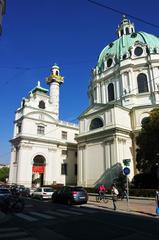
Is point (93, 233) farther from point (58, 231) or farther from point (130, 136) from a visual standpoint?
point (130, 136)

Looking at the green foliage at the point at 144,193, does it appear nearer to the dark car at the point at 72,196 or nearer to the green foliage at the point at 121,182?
the green foliage at the point at 121,182

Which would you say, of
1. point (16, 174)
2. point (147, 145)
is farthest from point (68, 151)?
point (147, 145)

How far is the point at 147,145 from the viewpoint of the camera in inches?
1081

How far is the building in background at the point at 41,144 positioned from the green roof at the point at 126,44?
15.4 meters

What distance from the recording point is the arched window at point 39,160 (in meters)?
48.1

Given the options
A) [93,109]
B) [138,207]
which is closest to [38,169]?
[93,109]

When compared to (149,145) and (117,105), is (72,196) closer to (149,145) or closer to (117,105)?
(149,145)

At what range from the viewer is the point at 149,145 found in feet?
89.4

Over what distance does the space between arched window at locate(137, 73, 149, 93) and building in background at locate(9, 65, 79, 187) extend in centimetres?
1834

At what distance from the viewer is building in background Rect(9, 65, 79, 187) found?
45.2 metres

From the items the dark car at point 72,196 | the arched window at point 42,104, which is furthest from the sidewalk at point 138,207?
the arched window at point 42,104

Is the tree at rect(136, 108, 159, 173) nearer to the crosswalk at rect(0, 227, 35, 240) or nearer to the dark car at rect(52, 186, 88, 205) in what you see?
the dark car at rect(52, 186, 88, 205)

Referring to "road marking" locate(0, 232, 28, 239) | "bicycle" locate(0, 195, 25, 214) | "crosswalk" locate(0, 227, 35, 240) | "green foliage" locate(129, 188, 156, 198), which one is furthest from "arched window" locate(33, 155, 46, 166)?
"road marking" locate(0, 232, 28, 239)

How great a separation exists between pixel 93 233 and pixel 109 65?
44147 millimetres
